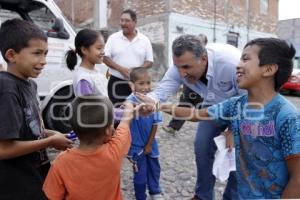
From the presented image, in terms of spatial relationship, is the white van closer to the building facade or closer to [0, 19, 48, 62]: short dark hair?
[0, 19, 48, 62]: short dark hair

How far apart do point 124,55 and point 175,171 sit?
1.52 m

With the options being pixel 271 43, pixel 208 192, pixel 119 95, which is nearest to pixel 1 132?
pixel 271 43

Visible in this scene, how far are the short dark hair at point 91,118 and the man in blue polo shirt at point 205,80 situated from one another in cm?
99

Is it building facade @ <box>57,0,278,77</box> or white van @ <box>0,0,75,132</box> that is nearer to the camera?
white van @ <box>0,0,75,132</box>

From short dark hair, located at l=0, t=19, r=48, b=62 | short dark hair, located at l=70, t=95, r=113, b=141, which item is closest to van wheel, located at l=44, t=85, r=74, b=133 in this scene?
short dark hair, located at l=0, t=19, r=48, b=62

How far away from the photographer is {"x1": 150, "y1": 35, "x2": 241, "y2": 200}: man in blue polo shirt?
2494 millimetres

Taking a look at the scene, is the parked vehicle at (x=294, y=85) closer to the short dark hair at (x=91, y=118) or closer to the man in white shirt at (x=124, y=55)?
the man in white shirt at (x=124, y=55)

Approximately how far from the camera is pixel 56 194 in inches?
63.1

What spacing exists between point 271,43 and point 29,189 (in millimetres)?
1433

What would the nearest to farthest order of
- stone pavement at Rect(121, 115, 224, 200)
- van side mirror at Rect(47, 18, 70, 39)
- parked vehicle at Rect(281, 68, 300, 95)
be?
stone pavement at Rect(121, 115, 224, 200), van side mirror at Rect(47, 18, 70, 39), parked vehicle at Rect(281, 68, 300, 95)

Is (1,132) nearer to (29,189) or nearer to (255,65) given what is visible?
(29,189)

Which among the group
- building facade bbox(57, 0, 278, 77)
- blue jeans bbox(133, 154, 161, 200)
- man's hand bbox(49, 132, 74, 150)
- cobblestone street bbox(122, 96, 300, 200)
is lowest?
cobblestone street bbox(122, 96, 300, 200)

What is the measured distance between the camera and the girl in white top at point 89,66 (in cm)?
258

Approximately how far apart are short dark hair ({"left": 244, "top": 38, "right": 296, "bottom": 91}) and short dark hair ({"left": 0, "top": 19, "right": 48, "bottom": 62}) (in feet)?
3.85
